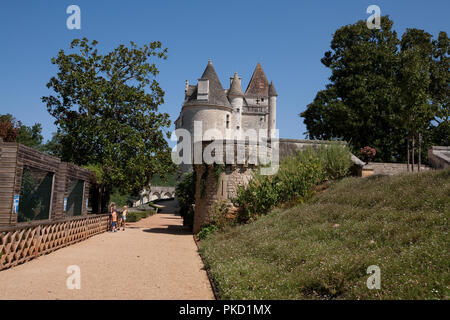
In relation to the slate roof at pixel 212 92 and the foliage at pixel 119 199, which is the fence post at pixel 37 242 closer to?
the slate roof at pixel 212 92

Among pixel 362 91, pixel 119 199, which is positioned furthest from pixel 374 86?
pixel 119 199

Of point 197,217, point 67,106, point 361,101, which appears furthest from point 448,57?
point 67,106

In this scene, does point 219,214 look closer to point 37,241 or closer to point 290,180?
point 290,180

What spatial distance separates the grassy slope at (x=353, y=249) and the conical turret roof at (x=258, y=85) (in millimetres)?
43197

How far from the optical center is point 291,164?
1748 centimetres

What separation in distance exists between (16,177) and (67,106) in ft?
50.9

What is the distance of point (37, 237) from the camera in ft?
37.6

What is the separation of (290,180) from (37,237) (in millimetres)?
9828

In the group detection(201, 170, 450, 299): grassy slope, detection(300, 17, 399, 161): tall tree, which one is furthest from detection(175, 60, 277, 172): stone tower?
detection(201, 170, 450, 299): grassy slope

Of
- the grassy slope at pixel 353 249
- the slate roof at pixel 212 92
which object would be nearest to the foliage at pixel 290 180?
the grassy slope at pixel 353 249

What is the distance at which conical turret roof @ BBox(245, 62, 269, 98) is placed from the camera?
2157 inches

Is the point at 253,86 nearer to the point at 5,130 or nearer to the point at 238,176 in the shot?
the point at 5,130

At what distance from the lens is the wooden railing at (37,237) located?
30.9 ft

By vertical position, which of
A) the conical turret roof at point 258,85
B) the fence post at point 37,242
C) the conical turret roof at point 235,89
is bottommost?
the fence post at point 37,242
